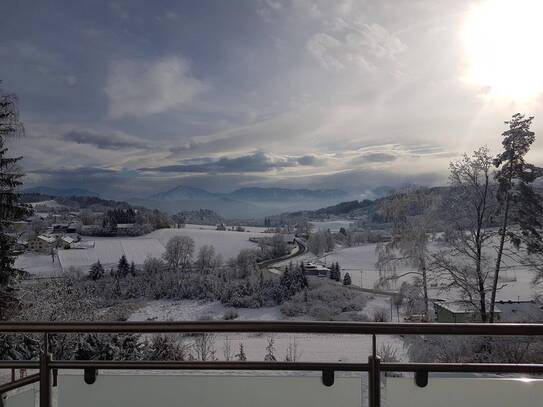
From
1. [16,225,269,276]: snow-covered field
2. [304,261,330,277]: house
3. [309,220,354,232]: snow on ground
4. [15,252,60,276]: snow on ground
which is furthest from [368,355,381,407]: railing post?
[309,220,354,232]: snow on ground

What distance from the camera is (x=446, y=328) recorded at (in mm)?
1732

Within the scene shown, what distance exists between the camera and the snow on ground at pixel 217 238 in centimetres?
2638

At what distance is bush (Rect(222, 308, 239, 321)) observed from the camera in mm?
20491

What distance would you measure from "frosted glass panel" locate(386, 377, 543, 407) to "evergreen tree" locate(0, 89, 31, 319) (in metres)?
9.68

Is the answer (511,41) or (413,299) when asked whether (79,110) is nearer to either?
(413,299)

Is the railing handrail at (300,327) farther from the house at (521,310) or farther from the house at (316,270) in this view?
the house at (316,270)

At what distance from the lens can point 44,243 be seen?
52.0ft

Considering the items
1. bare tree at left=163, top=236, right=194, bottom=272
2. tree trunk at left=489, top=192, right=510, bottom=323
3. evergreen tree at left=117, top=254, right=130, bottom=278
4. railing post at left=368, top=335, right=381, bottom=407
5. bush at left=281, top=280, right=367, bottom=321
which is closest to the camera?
railing post at left=368, top=335, right=381, bottom=407

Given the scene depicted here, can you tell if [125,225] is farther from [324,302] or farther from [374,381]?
[374,381]

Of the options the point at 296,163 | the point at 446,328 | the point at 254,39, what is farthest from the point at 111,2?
the point at 296,163

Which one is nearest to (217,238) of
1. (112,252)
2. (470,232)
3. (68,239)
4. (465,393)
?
(112,252)

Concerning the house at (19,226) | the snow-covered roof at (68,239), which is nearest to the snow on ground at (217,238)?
the snow-covered roof at (68,239)

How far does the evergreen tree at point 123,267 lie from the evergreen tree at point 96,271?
1.13 m

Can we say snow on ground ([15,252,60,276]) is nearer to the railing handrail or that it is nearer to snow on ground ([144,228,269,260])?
snow on ground ([144,228,269,260])
